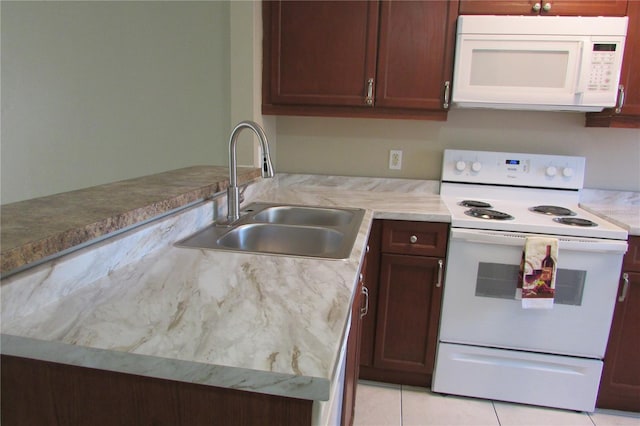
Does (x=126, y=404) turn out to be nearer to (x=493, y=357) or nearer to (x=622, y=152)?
(x=493, y=357)

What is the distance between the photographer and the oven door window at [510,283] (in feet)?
6.20

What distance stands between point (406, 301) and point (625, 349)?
3.27 ft

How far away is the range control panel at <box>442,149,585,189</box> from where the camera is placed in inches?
91.5

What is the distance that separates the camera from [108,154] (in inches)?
115

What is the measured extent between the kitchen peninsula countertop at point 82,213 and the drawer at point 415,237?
829mm

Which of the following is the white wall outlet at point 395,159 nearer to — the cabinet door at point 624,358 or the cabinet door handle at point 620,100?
the cabinet door handle at point 620,100

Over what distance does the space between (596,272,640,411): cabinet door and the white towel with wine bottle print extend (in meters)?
0.33

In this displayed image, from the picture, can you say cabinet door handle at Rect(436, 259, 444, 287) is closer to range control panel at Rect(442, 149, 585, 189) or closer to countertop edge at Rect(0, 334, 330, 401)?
range control panel at Rect(442, 149, 585, 189)

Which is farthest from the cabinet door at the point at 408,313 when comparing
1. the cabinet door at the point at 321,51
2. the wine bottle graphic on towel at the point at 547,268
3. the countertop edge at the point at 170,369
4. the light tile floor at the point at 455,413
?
the countertop edge at the point at 170,369

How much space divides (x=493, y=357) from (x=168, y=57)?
249cm

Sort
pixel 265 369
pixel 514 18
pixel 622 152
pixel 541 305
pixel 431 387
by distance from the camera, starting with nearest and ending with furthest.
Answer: pixel 265 369 < pixel 541 305 < pixel 514 18 < pixel 431 387 < pixel 622 152

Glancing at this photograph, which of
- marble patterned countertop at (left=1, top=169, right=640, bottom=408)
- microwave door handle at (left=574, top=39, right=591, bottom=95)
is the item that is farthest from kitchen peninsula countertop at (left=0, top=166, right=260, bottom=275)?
microwave door handle at (left=574, top=39, right=591, bottom=95)

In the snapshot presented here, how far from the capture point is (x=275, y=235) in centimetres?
165

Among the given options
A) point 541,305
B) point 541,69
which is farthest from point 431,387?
point 541,69
